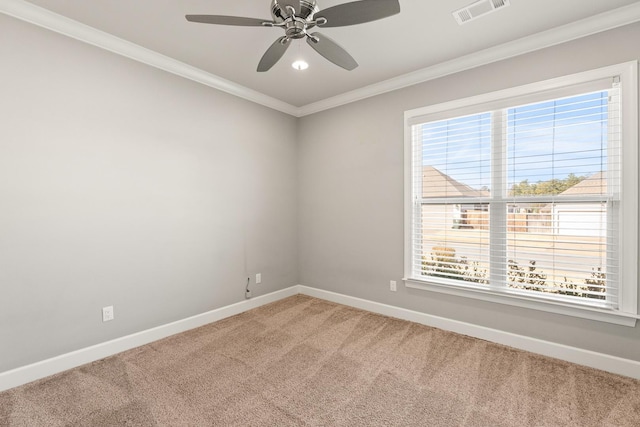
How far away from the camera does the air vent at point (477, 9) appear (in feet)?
6.77

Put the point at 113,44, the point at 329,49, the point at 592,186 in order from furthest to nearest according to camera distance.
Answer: the point at 113,44 < the point at 592,186 < the point at 329,49

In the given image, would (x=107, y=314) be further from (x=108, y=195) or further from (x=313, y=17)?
(x=313, y=17)

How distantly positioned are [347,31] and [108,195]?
2378 mm

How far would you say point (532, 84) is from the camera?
251 cm

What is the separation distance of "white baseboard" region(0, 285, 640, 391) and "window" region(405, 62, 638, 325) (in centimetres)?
31

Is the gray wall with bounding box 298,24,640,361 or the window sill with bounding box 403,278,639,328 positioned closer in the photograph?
the window sill with bounding box 403,278,639,328

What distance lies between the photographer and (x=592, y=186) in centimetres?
231

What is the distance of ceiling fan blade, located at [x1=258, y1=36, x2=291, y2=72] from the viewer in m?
1.91

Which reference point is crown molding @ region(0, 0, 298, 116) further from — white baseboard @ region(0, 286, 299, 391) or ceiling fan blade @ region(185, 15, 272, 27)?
white baseboard @ region(0, 286, 299, 391)

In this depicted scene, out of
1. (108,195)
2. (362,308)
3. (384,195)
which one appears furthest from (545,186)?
(108,195)

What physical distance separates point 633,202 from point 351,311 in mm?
2649

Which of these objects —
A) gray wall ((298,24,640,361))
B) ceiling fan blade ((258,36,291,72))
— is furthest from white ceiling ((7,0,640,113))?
ceiling fan blade ((258,36,291,72))

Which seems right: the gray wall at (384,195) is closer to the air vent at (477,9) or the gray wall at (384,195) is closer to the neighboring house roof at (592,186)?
the air vent at (477,9)

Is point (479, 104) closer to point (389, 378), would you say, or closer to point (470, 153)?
point (470, 153)
